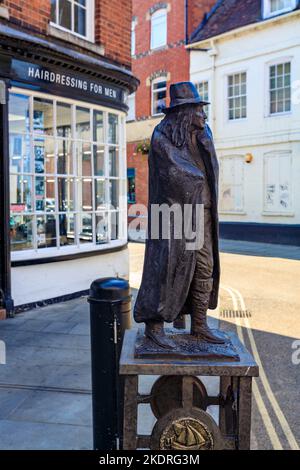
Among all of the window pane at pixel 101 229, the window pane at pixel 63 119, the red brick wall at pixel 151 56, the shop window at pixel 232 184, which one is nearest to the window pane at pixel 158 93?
the red brick wall at pixel 151 56

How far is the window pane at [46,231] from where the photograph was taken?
7.96 m

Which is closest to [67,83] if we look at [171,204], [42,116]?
[42,116]

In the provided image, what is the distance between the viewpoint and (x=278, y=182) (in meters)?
17.5

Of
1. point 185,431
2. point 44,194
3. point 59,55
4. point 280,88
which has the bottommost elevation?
point 185,431

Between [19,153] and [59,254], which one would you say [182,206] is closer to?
[19,153]

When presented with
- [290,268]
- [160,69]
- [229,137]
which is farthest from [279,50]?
[290,268]

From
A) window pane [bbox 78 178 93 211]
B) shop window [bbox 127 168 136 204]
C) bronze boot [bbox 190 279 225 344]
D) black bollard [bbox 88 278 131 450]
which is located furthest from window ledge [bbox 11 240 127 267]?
shop window [bbox 127 168 136 204]

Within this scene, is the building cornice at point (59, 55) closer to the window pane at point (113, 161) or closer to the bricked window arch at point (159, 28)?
the window pane at point (113, 161)

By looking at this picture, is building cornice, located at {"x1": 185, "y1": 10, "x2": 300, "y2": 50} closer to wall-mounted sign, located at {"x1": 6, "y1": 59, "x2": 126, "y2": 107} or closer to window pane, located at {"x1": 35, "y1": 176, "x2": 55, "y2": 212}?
wall-mounted sign, located at {"x1": 6, "y1": 59, "x2": 126, "y2": 107}

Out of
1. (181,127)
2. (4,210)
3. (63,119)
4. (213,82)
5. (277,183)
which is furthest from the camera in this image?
(213,82)

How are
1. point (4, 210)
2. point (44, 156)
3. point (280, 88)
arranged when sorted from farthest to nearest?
1. point (280, 88)
2. point (44, 156)
3. point (4, 210)

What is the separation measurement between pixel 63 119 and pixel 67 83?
61 cm

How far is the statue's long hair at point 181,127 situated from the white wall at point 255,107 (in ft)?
48.9

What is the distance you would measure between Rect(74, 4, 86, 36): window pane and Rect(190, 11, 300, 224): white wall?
33.6ft
